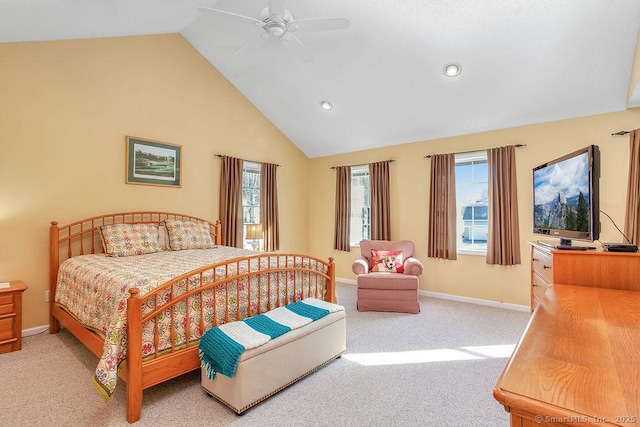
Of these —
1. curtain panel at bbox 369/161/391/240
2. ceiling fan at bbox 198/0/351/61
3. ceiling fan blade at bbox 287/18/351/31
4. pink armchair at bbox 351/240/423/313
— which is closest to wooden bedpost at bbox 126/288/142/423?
ceiling fan at bbox 198/0/351/61

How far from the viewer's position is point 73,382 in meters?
2.37

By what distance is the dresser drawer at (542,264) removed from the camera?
2.20 m

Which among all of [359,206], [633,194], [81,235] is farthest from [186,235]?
[633,194]

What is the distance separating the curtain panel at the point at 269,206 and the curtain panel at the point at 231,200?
47cm

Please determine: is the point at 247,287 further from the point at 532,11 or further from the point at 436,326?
the point at 532,11

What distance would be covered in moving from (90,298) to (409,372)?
104 inches

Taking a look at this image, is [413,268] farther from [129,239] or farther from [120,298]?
[129,239]

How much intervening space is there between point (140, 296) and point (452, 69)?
3.89m

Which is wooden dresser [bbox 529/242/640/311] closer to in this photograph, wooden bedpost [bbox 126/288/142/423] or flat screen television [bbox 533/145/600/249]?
flat screen television [bbox 533/145/600/249]

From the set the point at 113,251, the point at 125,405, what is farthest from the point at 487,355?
the point at 113,251

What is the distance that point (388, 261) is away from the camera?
14.9 ft

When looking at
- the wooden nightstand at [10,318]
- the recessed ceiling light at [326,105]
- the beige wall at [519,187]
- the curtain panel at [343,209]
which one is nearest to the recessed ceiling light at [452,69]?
the beige wall at [519,187]

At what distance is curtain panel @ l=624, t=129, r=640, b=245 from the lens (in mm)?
3309

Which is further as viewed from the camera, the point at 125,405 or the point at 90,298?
the point at 90,298
